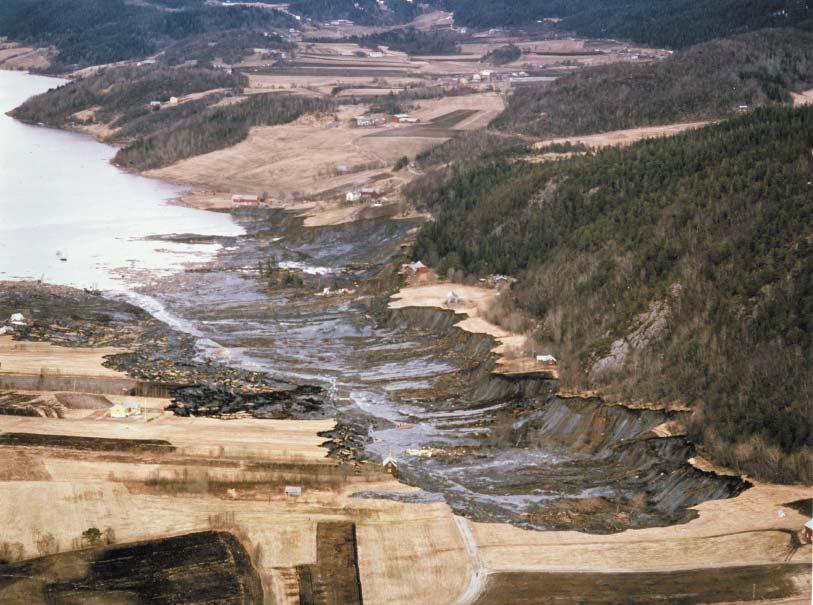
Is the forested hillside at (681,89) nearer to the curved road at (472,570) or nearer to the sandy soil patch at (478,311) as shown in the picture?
the sandy soil patch at (478,311)

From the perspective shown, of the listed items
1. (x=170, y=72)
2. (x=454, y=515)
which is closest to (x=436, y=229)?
(x=454, y=515)

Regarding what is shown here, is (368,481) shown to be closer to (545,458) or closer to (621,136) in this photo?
(545,458)

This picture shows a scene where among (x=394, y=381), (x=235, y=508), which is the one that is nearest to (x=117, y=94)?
(x=394, y=381)

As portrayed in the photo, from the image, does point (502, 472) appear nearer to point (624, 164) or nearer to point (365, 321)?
point (365, 321)

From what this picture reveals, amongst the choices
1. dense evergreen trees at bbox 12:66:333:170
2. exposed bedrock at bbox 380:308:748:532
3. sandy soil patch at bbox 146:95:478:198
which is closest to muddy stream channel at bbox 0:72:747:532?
exposed bedrock at bbox 380:308:748:532

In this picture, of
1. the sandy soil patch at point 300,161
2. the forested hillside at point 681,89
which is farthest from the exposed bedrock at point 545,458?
the forested hillside at point 681,89

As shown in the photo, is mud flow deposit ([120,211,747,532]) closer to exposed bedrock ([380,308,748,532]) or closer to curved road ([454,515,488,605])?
exposed bedrock ([380,308,748,532])
